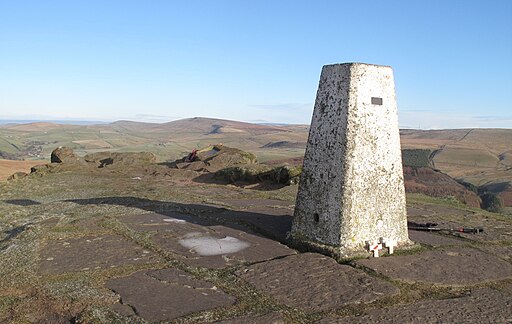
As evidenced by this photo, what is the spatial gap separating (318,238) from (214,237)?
1.84 m

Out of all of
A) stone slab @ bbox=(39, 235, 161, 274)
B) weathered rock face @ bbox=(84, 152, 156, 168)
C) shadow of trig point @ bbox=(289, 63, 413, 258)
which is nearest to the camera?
stone slab @ bbox=(39, 235, 161, 274)

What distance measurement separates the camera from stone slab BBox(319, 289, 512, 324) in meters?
4.51

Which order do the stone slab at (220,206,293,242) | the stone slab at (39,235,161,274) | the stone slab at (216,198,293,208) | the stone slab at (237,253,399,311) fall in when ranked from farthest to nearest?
the stone slab at (216,198,293,208)
the stone slab at (220,206,293,242)
the stone slab at (39,235,161,274)
the stone slab at (237,253,399,311)

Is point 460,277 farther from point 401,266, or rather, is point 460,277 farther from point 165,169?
point 165,169

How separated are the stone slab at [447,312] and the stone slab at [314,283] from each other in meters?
0.34

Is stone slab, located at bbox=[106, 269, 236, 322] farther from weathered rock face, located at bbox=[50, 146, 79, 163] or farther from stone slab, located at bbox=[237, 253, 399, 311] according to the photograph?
weathered rock face, located at bbox=[50, 146, 79, 163]

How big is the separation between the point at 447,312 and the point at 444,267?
170cm

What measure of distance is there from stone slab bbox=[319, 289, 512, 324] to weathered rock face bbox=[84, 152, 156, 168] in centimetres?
1841

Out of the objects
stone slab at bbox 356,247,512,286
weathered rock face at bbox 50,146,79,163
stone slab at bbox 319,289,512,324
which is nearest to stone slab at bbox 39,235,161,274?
stone slab at bbox 319,289,512,324

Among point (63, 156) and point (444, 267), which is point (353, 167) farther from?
point (63, 156)

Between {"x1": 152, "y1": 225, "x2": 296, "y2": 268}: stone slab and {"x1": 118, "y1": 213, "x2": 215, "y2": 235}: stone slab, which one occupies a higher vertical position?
{"x1": 118, "y1": 213, "x2": 215, "y2": 235}: stone slab

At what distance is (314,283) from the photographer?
548 centimetres

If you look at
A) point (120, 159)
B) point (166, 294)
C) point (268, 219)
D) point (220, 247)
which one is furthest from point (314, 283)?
point (120, 159)

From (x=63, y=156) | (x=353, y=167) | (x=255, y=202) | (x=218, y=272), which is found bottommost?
(x=255, y=202)
